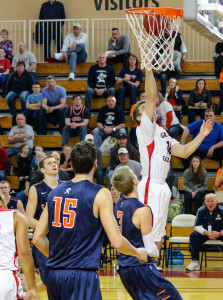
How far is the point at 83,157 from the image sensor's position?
4418 millimetres

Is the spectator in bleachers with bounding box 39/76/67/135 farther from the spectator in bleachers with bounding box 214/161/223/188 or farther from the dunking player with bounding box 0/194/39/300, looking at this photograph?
the dunking player with bounding box 0/194/39/300

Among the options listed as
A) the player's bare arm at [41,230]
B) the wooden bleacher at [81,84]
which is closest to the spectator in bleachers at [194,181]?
the wooden bleacher at [81,84]

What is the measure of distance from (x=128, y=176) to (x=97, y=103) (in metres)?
11.2

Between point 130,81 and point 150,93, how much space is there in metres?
10.3

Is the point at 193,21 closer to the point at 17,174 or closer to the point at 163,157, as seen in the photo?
the point at 163,157

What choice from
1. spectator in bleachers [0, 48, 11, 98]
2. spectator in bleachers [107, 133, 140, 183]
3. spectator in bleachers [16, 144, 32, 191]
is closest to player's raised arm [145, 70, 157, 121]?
spectator in bleachers [107, 133, 140, 183]

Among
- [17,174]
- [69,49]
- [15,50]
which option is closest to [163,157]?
[17,174]

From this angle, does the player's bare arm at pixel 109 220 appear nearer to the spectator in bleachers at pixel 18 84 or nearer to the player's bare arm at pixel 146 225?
the player's bare arm at pixel 146 225

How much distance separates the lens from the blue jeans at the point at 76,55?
17.7 meters

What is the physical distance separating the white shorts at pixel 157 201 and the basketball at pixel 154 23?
1795 mm

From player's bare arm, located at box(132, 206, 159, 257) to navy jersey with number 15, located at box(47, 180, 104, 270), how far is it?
3.46 feet

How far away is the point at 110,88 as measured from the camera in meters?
16.0

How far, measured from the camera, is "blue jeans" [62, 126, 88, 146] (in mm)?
15016

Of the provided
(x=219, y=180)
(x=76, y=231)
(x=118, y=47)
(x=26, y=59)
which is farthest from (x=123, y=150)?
(x=76, y=231)
